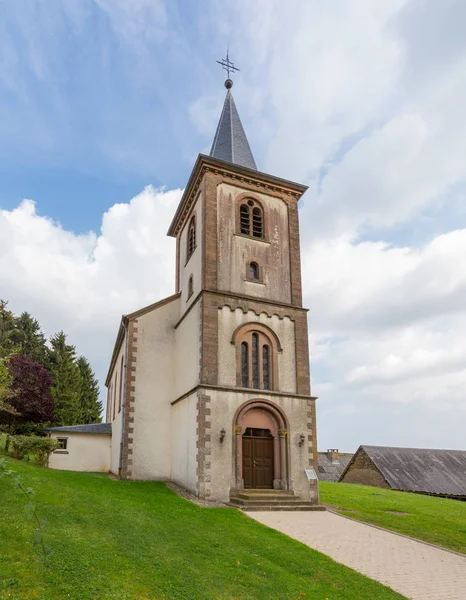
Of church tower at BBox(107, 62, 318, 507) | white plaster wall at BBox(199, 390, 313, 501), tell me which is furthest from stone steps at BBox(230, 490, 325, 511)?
white plaster wall at BBox(199, 390, 313, 501)

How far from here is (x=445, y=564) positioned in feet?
37.0

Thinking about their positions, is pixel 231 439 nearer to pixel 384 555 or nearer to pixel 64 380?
pixel 384 555

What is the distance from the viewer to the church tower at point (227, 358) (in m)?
19.2

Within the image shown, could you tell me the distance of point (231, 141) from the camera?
27.5 meters

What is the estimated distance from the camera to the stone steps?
1706 cm

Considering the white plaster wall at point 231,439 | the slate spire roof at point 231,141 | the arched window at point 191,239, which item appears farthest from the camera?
the slate spire roof at point 231,141

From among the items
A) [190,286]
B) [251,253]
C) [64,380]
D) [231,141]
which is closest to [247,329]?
[251,253]

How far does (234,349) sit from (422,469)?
24971 millimetres

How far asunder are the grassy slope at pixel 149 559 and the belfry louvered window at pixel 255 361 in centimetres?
732

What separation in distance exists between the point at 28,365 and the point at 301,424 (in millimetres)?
17746

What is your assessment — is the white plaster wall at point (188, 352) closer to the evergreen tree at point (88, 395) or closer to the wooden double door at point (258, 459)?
the wooden double door at point (258, 459)

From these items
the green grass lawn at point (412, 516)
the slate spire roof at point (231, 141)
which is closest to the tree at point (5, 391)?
the green grass lawn at point (412, 516)

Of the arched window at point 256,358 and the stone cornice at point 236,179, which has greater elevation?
the stone cornice at point 236,179

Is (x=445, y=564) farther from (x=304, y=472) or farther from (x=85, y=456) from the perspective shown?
(x=85, y=456)
